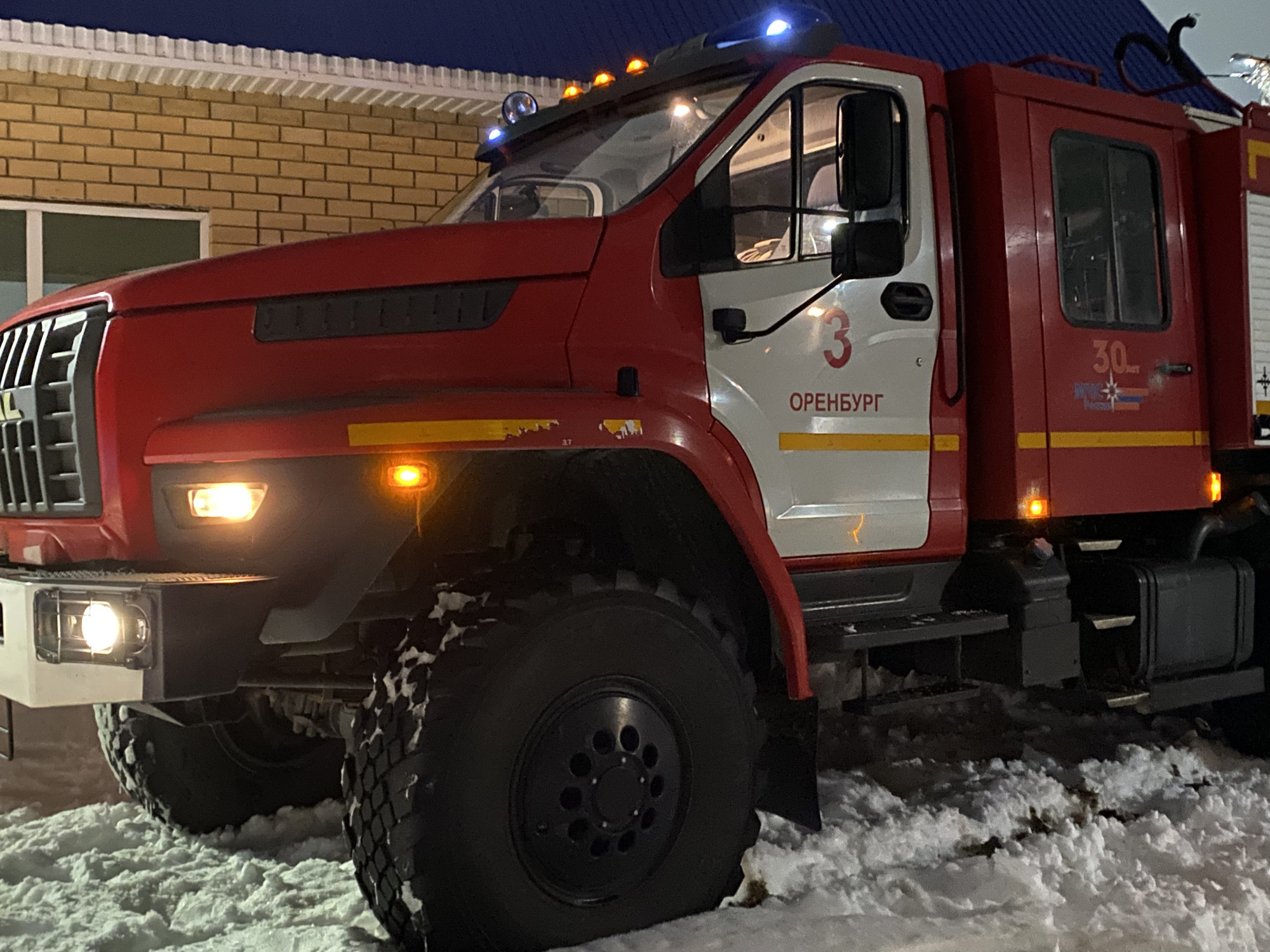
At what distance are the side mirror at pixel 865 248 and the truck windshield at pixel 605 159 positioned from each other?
546 millimetres

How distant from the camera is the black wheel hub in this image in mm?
3184

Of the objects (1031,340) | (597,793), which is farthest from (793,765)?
(1031,340)

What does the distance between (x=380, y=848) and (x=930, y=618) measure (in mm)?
2099

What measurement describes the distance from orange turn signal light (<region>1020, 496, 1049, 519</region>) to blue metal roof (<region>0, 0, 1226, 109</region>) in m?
4.66

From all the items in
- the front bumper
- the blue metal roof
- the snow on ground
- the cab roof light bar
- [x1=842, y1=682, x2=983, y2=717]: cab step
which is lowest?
the snow on ground

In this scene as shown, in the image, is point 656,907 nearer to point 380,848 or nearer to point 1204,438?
point 380,848

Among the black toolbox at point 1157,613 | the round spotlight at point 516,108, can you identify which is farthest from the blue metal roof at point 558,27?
the black toolbox at point 1157,613

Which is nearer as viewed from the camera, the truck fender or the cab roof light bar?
the truck fender

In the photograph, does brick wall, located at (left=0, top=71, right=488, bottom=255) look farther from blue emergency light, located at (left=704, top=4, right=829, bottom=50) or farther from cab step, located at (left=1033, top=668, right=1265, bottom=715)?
Answer: cab step, located at (left=1033, top=668, right=1265, bottom=715)

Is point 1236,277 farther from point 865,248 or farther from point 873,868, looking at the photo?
point 873,868

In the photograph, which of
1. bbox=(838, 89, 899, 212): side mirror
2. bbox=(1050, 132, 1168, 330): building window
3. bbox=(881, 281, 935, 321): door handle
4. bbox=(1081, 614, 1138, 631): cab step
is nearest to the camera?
bbox=(838, 89, 899, 212): side mirror

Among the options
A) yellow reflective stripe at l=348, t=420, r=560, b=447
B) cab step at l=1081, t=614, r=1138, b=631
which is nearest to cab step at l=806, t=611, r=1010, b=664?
cab step at l=1081, t=614, r=1138, b=631

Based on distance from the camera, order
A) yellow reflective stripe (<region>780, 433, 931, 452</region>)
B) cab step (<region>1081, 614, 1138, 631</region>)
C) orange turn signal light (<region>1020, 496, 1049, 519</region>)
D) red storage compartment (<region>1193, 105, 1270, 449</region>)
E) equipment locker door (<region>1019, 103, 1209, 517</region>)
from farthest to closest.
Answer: red storage compartment (<region>1193, 105, 1270, 449</region>) < cab step (<region>1081, 614, 1138, 631</region>) < equipment locker door (<region>1019, 103, 1209, 517</region>) < orange turn signal light (<region>1020, 496, 1049, 519</region>) < yellow reflective stripe (<region>780, 433, 931, 452</region>)

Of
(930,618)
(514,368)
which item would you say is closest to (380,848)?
(514,368)
